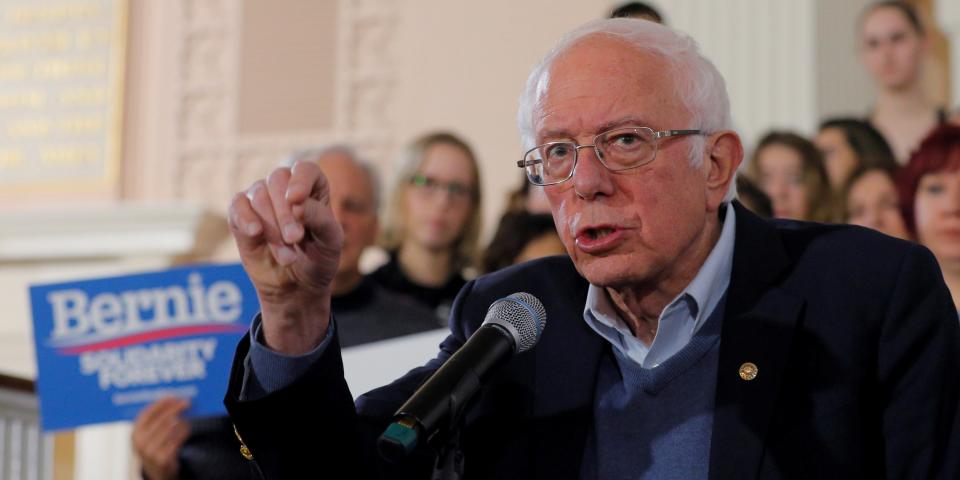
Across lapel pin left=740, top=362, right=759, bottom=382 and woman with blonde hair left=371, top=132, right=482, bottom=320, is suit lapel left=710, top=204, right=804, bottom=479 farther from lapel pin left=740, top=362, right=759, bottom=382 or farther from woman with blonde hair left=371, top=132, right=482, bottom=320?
woman with blonde hair left=371, top=132, right=482, bottom=320

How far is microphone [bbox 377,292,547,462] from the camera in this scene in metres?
1.14

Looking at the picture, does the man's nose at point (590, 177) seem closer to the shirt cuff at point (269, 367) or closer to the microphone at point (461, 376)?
the microphone at point (461, 376)

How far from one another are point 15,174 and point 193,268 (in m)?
5.96

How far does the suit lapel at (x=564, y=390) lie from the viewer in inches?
64.9

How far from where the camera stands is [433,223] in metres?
3.64

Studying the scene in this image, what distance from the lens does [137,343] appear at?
2.70 meters

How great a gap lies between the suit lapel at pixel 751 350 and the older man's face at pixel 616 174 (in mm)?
119

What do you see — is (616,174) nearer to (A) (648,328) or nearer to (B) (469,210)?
(A) (648,328)

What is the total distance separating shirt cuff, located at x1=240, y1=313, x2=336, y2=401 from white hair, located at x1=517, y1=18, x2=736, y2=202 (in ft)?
1.61

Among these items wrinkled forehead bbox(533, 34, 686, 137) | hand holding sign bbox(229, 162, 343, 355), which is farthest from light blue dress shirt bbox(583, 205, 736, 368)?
hand holding sign bbox(229, 162, 343, 355)

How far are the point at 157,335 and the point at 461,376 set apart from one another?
5.29 feet

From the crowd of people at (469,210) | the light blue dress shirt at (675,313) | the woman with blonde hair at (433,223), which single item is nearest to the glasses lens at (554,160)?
the light blue dress shirt at (675,313)

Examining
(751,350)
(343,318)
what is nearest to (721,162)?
(751,350)

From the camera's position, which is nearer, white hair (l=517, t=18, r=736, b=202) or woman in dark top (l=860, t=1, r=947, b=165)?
white hair (l=517, t=18, r=736, b=202)
